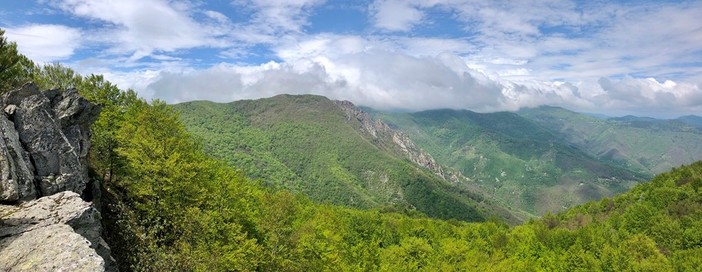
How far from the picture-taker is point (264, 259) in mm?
40906

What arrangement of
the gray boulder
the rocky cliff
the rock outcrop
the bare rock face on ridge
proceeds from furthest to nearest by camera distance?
the bare rock face on ridge < the gray boulder < the rocky cliff < the rock outcrop

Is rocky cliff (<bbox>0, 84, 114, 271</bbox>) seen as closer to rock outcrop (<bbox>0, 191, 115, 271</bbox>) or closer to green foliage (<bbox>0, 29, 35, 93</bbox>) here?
rock outcrop (<bbox>0, 191, 115, 271</bbox>)

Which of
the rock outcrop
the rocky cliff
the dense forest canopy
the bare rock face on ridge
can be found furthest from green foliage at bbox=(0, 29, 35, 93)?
the rock outcrop

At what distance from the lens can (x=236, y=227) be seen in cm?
4056

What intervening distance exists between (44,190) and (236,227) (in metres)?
→ 16.9

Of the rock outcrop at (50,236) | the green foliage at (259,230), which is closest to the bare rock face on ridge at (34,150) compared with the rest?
the rock outcrop at (50,236)

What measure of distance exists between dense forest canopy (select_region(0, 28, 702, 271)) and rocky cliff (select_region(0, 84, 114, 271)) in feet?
15.0

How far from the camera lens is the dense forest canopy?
114ft

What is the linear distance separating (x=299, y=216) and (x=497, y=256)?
47.9 meters

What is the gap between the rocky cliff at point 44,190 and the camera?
18844mm

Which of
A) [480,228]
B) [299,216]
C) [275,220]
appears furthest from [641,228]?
[275,220]

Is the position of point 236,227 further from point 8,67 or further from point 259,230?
point 8,67

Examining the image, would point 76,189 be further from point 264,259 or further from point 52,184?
point 264,259

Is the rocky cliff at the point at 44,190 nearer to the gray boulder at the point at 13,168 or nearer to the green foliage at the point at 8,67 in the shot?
the gray boulder at the point at 13,168
